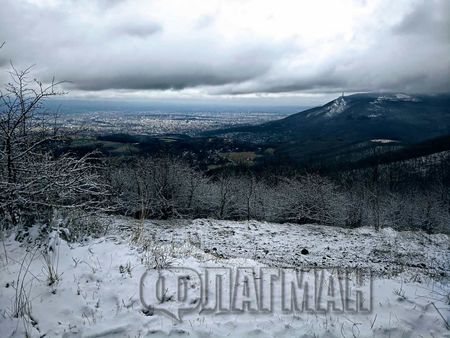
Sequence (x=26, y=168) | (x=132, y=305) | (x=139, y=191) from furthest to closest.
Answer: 1. (x=139, y=191)
2. (x=26, y=168)
3. (x=132, y=305)

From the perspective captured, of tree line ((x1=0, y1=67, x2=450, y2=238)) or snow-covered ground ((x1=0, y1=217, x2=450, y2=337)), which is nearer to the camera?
snow-covered ground ((x1=0, y1=217, x2=450, y2=337))

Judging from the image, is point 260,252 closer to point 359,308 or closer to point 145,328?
point 359,308

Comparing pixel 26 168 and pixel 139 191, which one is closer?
pixel 26 168

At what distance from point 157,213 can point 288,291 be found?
1884 cm

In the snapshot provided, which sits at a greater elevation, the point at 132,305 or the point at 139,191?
the point at 132,305

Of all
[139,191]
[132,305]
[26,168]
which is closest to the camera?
[132,305]

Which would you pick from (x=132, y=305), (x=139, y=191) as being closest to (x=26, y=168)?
(x=132, y=305)

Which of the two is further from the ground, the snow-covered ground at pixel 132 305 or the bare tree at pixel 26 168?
the bare tree at pixel 26 168

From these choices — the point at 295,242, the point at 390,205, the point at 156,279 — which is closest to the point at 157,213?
the point at 295,242

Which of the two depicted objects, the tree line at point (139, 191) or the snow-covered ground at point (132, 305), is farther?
the tree line at point (139, 191)

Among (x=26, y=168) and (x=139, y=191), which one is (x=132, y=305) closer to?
(x=26, y=168)

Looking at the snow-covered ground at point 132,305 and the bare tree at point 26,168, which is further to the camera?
the bare tree at point 26,168

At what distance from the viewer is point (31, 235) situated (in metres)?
5.22

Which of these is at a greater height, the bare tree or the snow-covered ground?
the bare tree
